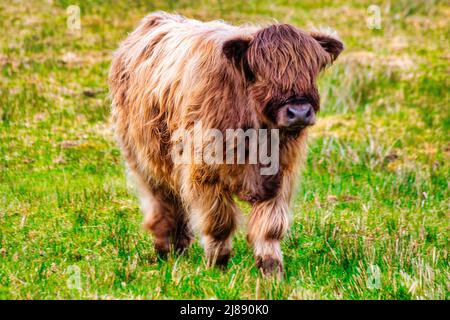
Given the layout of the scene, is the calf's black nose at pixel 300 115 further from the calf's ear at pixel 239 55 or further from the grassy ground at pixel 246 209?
the grassy ground at pixel 246 209

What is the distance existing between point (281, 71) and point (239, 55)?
33 cm

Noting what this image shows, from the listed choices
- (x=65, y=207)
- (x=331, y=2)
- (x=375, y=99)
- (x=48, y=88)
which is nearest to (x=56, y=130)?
(x=48, y=88)

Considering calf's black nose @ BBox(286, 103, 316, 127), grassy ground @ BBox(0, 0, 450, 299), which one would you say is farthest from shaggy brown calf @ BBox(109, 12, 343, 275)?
grassy ground @ BBox(0, 0, 450, 299)

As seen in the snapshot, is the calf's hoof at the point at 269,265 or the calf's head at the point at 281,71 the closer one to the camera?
the calf's head at the point at 281,71

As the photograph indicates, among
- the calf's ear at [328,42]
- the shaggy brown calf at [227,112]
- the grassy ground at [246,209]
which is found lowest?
the grassy ground at [246,209]

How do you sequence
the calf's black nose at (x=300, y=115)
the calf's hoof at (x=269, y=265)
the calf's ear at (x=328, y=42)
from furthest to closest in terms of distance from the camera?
1. the calf's ear at (x=328, y=42)
2. the calf's hoof at (x=269, y=265)
3. the calf's black nose at (x=300, y=115)

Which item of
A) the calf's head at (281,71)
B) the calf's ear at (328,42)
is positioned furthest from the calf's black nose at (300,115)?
the calf's ear at (328,42)

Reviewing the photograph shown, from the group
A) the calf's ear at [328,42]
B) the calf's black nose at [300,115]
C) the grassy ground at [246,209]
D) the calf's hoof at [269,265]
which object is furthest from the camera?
the calf's ear at [328,42]

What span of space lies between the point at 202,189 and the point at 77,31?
7716 mm

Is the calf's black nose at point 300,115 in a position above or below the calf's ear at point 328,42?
below

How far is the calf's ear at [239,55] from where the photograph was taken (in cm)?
522

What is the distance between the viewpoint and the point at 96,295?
4.62m

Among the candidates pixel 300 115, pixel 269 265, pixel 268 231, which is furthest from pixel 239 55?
pixel 269 265
